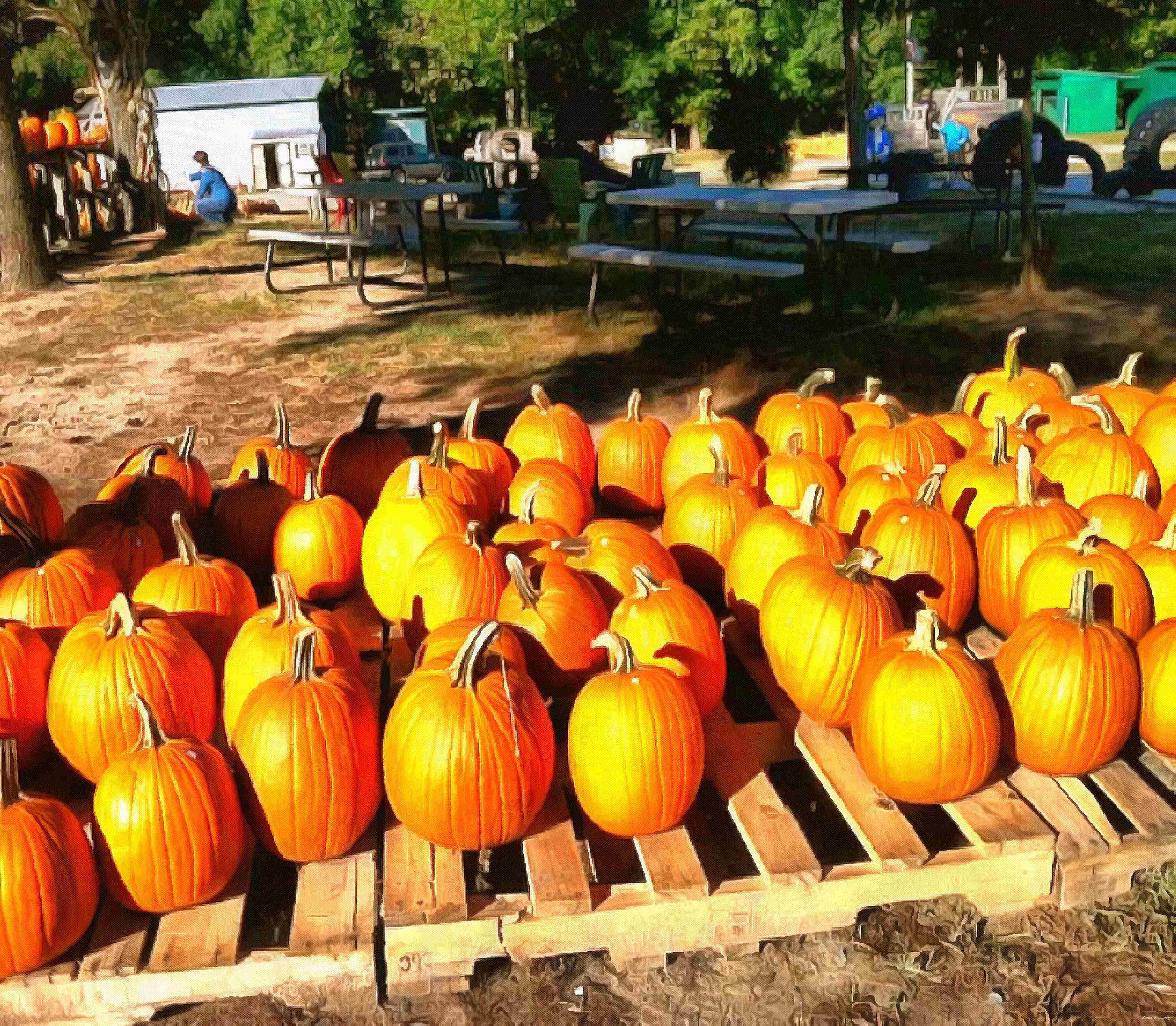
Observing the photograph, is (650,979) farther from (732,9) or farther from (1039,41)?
(732,9)

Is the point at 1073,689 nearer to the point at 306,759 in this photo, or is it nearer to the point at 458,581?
the point at 458,581

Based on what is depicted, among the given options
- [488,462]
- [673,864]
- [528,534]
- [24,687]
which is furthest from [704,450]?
[24,687]

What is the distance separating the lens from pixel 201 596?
10.9 feet

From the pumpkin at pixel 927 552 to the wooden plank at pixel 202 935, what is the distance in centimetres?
191

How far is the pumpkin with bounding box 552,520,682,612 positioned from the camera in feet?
11.1

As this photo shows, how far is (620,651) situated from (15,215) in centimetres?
1360

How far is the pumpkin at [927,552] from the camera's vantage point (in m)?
3.45

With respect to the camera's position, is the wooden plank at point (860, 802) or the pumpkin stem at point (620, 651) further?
the pumpkin stem at point (620, 651)

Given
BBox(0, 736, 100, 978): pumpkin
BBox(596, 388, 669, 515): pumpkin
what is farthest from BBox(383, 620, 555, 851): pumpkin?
BBox(596, 388, 669, 515): pumpkin

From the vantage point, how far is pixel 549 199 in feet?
67.7

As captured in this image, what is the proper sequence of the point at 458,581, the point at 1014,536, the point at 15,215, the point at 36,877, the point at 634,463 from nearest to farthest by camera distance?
the point at 36,877, the point at 458,581, the point at 1014,536, the point at 634,463, the point at 15,215

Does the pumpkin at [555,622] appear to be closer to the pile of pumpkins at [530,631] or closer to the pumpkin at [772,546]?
the pile of pumpkins at [530,631]

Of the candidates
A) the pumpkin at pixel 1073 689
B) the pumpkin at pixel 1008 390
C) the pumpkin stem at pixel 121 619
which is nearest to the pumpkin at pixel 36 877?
the pumpkin stem at pixel 121 619

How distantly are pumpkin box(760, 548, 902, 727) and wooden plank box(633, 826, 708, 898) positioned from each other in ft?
1.82
